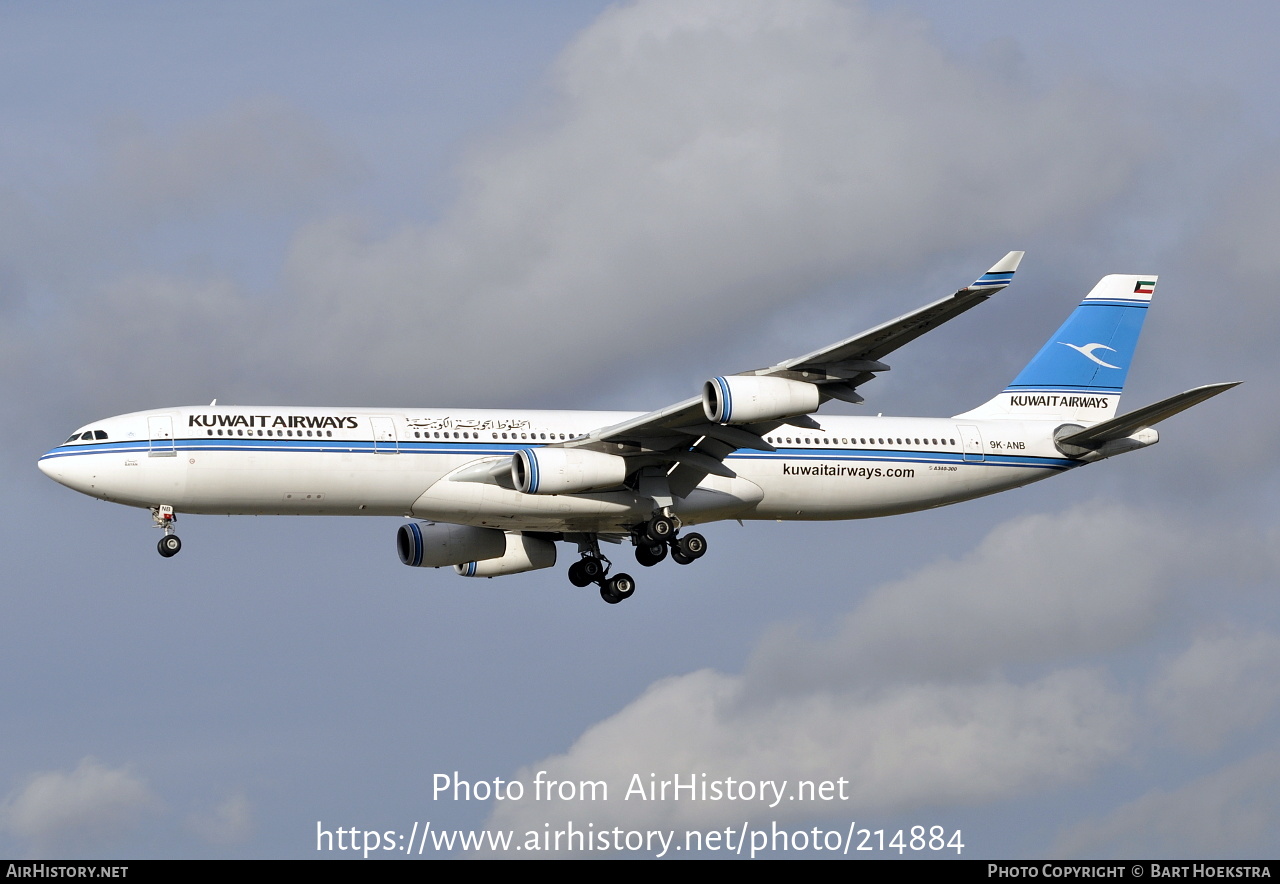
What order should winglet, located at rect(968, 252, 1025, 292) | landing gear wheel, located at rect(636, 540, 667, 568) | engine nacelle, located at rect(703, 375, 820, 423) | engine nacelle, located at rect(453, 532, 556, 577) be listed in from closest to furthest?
winglet, located at rect(968, 252, 1025, 292) → engine nacelle, located at rect(703, 375, 820, 423) → landing gear wheel, located at rect(636, 540, 667, 568) → engine nacelle, located at rect(453, 532, 556, 577)

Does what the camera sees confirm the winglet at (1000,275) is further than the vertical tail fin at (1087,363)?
No

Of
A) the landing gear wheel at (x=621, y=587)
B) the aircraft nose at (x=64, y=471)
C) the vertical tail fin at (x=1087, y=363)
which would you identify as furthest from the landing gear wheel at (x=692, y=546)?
the aircraft nose at (x=64, y=471)

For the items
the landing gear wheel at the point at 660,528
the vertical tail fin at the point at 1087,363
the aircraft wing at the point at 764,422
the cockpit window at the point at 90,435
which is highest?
the vertical tail fin at the point at 1087,363

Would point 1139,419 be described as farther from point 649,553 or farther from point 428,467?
point 428,467

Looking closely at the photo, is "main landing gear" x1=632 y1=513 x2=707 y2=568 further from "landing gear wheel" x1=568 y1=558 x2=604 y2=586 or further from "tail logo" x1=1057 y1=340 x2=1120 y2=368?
"tail logo" x1=1057 y1=340 x2=1120 y2=368

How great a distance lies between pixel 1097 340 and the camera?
5706cm

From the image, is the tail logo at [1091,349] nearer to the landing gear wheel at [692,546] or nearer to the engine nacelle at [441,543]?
the landing gear wheel at [692,546]

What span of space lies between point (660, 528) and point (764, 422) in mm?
6620

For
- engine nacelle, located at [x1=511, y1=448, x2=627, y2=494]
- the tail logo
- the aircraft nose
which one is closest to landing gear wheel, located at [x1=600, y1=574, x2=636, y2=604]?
engine nacelle, located at [x1=511, y1=448, x2=627, y2=494]

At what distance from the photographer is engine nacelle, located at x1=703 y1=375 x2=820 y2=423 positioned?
4262cm

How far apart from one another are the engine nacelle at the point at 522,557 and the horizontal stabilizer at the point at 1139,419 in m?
16.4

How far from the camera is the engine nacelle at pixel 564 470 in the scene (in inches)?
1809

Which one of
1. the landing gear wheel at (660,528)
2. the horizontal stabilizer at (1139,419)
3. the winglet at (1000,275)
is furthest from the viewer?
the landing gear wheel at (660,528)

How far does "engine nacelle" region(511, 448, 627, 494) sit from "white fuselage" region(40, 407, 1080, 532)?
3.03ft
